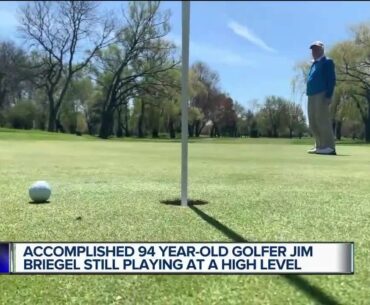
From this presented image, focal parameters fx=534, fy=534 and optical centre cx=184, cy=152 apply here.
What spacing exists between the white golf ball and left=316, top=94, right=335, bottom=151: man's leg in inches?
571

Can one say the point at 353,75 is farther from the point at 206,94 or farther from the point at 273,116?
the point at 273,116

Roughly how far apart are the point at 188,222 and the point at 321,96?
49.6 ft

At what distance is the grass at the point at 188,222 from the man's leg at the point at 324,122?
8899mm

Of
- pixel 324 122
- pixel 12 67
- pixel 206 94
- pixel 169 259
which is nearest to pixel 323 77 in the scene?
pixel 324 122

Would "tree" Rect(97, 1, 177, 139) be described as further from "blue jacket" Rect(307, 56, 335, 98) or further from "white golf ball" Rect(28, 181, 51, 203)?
"white golf ball" Rect(28, 181, 51, 203)

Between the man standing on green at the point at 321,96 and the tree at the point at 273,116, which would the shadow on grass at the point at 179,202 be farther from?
the tree at the point at 273,116

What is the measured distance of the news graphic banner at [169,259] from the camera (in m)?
3.53

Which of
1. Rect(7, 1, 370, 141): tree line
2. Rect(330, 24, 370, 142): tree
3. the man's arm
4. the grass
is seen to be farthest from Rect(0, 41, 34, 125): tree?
the grass

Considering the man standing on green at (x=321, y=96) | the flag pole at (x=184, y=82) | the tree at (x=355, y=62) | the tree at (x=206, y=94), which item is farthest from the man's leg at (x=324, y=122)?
the tree at (x=206, y=94)

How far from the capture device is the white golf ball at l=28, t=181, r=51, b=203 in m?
6.45

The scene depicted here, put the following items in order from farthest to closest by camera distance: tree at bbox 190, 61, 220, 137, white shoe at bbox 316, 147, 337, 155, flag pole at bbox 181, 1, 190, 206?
tree at bbox 190, 61, 220, 137, white shoe at bbox 316, 147, 337, 155, flag pole at bbox 181, 1, 190, 206

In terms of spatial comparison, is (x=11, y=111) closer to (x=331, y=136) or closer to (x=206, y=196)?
(x=331, y=136)

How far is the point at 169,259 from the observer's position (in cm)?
360

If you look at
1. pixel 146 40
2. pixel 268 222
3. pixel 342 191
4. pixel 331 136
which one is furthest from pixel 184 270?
pixel 146 40
